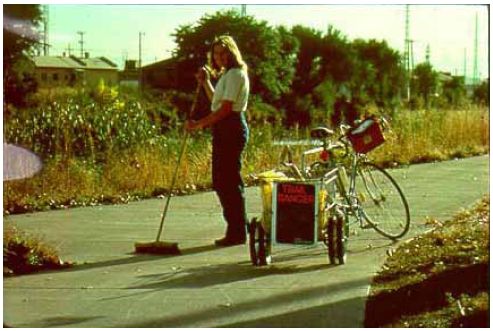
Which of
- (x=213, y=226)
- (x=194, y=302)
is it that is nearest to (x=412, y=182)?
(x=213, y=226)

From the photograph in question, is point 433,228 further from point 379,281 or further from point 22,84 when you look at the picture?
point 22,84

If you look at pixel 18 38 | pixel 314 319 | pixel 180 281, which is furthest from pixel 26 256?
pixel 314 319

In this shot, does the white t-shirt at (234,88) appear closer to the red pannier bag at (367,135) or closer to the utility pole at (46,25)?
the red pannier bag at (367,135)

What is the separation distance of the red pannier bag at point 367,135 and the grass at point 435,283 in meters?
0.80

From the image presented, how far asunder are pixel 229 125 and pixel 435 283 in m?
2.17

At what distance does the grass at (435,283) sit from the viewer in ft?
16.5

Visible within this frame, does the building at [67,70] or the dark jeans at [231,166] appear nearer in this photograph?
the dark jeans at [231,166]


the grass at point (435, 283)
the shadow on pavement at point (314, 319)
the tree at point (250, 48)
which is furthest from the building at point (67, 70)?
the shadow on pavement at point (314, 319)

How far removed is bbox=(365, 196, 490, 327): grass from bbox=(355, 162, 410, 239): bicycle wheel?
231mm

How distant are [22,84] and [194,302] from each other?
448 cm

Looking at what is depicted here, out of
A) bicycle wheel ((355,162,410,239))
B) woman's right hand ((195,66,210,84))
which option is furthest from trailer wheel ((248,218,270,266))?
woman's right hand ((195,66,210,84))

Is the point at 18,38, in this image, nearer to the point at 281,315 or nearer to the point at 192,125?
the point at 192,125

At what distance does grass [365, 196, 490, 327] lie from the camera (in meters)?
5.03

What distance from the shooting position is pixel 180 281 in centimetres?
604
